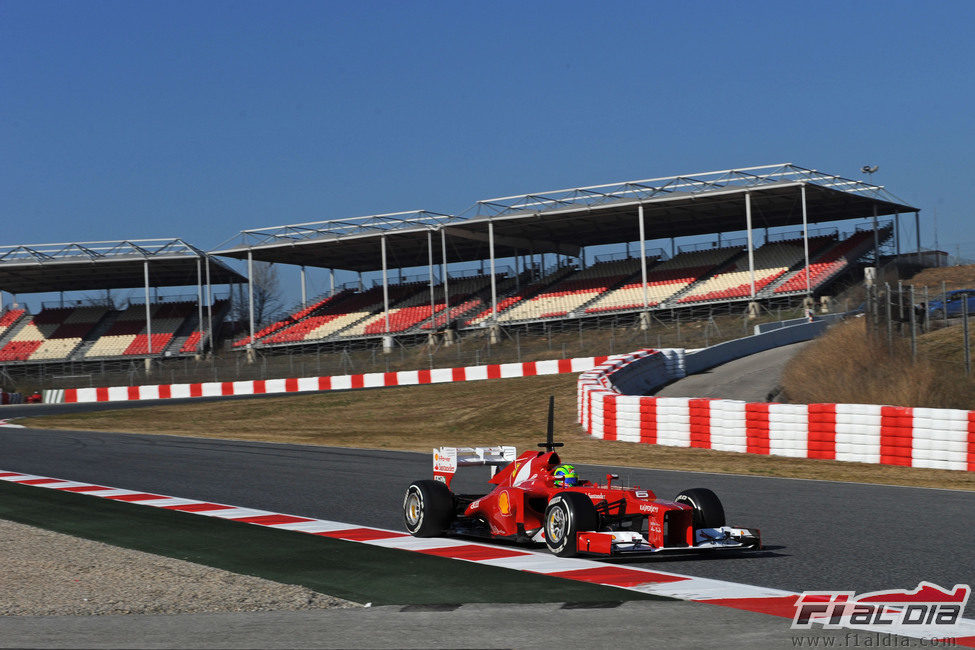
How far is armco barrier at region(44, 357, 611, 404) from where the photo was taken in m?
37.2

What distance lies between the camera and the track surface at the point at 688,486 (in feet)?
25.1

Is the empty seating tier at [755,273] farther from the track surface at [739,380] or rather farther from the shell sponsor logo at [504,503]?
the shell sponsor logo at [504,503]

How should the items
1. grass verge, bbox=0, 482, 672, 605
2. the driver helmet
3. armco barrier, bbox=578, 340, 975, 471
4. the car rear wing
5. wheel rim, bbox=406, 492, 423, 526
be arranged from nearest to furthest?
grass verge, bbox=0, 482, 672, 605 → the driver helmet → wheel rim, bbox=406, 492, 423, 526 → the car rear wing → armco barrier, bbox=578, 340, 975, 471

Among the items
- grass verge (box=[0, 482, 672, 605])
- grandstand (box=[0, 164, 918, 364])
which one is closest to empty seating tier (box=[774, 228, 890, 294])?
grandstand (box=[0, 164, 918, 364])

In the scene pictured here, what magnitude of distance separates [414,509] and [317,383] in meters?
32.6

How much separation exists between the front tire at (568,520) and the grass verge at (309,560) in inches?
21.0

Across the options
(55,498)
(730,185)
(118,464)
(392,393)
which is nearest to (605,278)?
(730,185)

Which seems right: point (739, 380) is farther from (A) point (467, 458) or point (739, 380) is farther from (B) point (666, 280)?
(B) point (666, 280)

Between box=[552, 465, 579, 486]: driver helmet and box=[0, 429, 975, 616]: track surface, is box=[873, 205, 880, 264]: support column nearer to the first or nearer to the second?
box=[0, 429, 975, 616]: track surface

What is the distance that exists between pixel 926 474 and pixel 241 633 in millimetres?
11491

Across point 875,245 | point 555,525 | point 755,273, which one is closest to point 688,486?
point 555,525

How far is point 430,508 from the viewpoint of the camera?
368 inches

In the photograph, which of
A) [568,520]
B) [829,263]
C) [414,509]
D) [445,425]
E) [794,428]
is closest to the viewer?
[568,520]

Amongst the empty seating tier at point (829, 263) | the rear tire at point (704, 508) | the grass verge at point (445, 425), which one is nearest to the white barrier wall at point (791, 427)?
the grass verge at point (445, 425)
